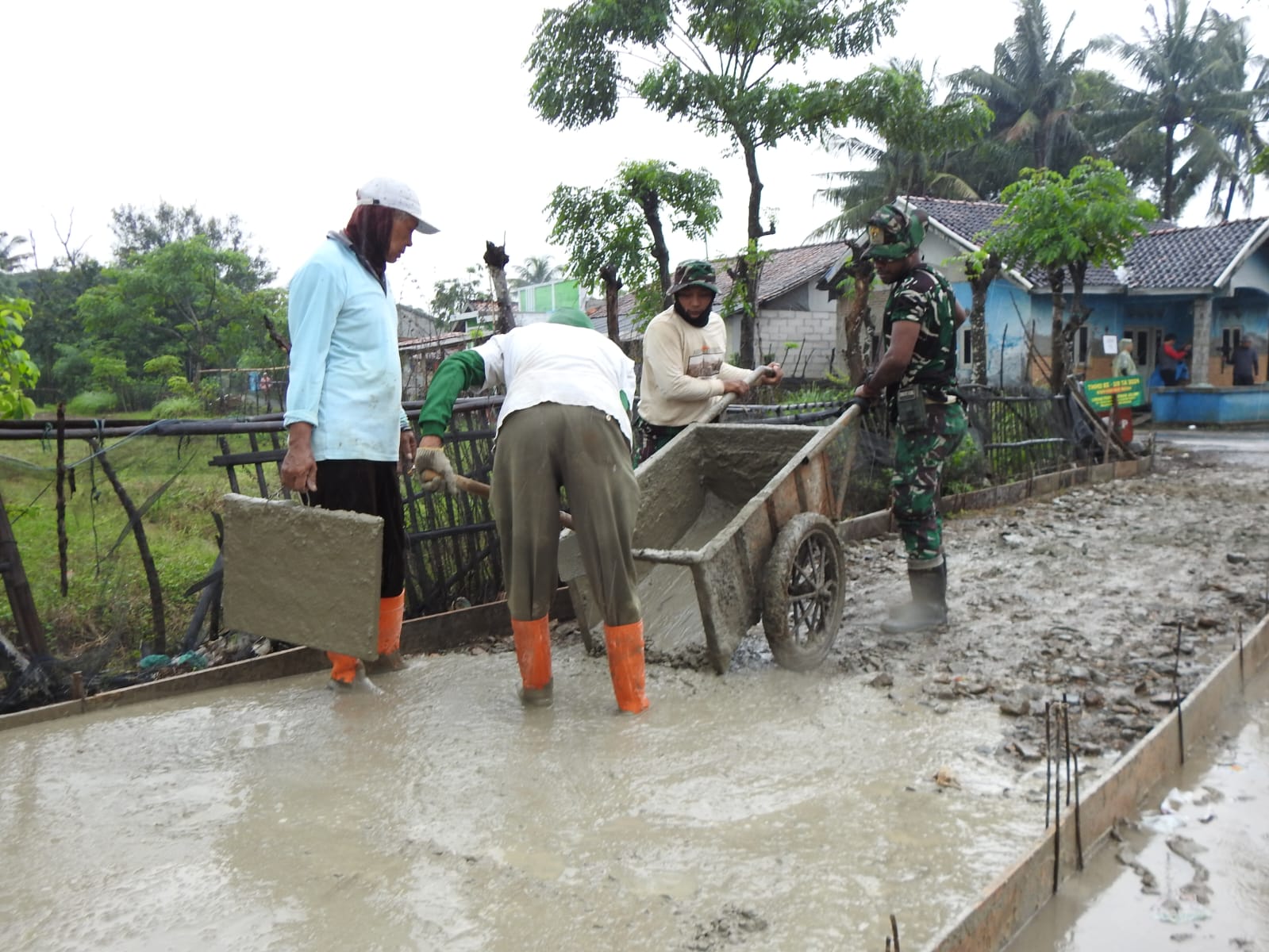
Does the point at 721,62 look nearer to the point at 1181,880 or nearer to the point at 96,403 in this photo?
the point at 1181,880

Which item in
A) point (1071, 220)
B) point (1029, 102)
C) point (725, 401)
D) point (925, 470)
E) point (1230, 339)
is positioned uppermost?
point (1029, 102)

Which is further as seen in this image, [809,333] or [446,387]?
[809,333]

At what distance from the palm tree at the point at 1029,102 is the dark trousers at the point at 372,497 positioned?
3498 cm

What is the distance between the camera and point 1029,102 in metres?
36.3

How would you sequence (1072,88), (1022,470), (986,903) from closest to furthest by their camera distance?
1. (986,903)
2. (1022,470)
3. (1072,88)

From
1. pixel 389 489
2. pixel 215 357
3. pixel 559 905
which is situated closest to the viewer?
pixel 559 905

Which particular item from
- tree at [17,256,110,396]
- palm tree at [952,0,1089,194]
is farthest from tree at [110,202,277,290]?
palm tree at [952,0,1089,194]

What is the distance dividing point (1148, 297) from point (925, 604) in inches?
886

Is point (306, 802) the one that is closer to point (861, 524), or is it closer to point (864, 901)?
point (864, 901)

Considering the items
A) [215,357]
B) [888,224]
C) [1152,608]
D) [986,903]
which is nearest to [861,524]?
[1152,608]

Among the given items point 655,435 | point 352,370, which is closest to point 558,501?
point 352,370

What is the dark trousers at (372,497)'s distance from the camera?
12.9ft

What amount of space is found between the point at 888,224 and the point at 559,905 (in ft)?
11.8

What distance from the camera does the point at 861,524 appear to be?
7.77 m
